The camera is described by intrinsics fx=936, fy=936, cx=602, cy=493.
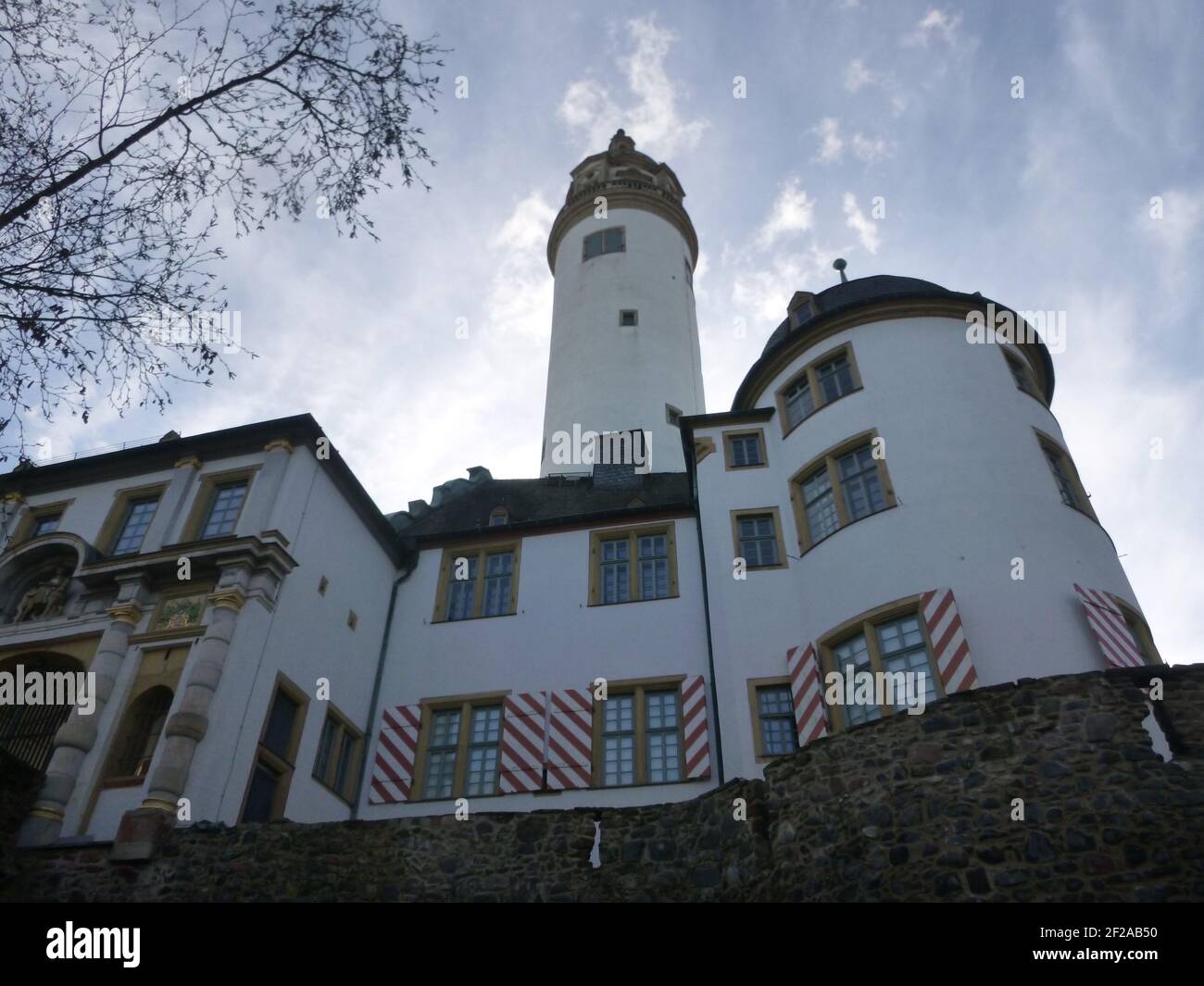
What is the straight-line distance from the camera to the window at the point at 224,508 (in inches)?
682

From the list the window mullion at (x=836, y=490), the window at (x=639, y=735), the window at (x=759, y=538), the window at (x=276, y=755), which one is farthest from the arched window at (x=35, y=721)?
the window mullion at (x=836, y=490)

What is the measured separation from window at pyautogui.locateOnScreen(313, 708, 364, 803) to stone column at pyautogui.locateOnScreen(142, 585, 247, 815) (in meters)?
2.88

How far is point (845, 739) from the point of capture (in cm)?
1111

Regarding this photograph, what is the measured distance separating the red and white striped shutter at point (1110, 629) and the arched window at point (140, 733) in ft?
46.7

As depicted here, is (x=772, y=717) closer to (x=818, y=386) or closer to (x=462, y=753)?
(x=462, y=753)

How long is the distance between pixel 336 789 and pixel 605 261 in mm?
23887

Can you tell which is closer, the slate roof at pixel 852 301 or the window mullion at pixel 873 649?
the window mullion at pixel 873 649

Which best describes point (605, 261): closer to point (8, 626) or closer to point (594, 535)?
point (594, 535)

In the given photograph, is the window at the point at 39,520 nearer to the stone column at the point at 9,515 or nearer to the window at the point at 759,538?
the stone column at the point at 9,515

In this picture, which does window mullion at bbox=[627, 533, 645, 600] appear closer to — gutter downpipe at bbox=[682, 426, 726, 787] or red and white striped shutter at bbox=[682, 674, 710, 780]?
gutter downpipe at bbox=[682, 426, 726, 787]

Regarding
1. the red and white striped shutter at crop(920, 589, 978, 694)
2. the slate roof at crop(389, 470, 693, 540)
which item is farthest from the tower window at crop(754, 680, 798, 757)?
the slate roof at crop(389, 470, 693, 540)

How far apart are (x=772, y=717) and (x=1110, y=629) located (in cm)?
530

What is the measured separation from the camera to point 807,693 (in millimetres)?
15055
